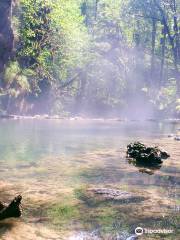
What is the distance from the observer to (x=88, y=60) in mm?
69438

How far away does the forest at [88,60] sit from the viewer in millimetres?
52969

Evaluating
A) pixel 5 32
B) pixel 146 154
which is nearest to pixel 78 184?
pixel 146 154

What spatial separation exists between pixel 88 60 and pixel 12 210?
6140cm

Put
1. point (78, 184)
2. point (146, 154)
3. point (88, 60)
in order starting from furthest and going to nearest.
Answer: point (88, 60), point (146, 154), point (78, 184)

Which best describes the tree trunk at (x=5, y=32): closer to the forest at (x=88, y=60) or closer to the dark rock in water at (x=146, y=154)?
the forest at (x=88, y=60)

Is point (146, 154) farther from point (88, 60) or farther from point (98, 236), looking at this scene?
point (88, 60)

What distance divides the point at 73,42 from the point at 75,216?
179 ft

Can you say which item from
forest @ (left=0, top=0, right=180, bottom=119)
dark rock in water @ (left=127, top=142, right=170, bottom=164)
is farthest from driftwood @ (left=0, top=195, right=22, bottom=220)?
forest @ (left=0, top=0, right=180, bottom=119)

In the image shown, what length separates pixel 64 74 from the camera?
6512 cm

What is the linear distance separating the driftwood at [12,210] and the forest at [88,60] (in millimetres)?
35689

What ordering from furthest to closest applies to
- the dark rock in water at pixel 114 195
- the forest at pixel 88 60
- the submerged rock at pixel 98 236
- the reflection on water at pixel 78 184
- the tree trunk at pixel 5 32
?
the forest at pixel 88 60 < the tree trunk at pixel 5 32 < the dark rock in water at pixel 114 195 < the reflection on water at pixel 78 184 < the submerged rock at pixel 98 236

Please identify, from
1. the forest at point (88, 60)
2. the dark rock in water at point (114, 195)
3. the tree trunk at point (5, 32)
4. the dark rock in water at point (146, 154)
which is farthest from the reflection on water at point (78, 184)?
the forest at point (88, 60)

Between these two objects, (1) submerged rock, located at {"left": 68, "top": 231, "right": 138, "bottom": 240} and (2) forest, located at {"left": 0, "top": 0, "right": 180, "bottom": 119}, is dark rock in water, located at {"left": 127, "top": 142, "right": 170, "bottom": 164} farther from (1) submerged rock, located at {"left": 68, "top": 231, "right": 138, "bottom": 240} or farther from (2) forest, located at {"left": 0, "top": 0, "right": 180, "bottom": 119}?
(2) forest, located at {"left": 0, "top": 0, "right": 180, "bottom": 119}

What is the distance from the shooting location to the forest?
52969 mm
